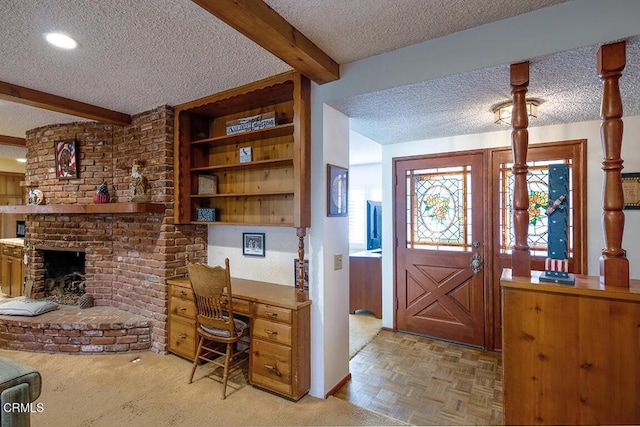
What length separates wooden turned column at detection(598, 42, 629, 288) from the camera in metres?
1.51

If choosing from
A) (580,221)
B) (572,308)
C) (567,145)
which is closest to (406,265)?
(580,221)

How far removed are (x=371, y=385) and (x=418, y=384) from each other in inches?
15.4

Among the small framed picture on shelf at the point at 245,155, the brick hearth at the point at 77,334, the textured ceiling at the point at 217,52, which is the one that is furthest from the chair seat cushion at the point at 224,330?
the textured ceiling at the point at 217,52

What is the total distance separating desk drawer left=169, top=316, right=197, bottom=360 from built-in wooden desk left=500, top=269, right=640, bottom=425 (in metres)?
2.50

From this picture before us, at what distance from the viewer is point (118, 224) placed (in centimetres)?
357

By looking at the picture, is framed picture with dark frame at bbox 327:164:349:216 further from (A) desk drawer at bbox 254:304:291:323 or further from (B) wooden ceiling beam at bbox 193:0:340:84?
(A) desk drawer at bbox 254:304:291:323

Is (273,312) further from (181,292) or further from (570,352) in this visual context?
(570,352)

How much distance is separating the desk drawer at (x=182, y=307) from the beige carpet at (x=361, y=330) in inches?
62.5

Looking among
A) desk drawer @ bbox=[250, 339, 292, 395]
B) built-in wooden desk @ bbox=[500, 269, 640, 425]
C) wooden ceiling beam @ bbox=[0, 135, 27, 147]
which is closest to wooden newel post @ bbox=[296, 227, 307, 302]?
desk drawer @ bbox=[250, 339, 292, 395]

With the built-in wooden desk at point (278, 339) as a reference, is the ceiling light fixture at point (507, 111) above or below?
above

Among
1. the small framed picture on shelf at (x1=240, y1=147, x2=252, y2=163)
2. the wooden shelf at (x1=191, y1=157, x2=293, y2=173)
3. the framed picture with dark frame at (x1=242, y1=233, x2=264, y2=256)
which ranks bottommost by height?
the framed picture with dark frame at (x1=242, y1=233, x2=264, y2=256)

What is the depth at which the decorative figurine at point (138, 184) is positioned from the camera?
10.5ft

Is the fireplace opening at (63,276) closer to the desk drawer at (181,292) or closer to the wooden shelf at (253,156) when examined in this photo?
the desk drawer at (181,292)

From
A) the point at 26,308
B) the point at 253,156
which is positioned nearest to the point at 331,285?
the point at 253,156
